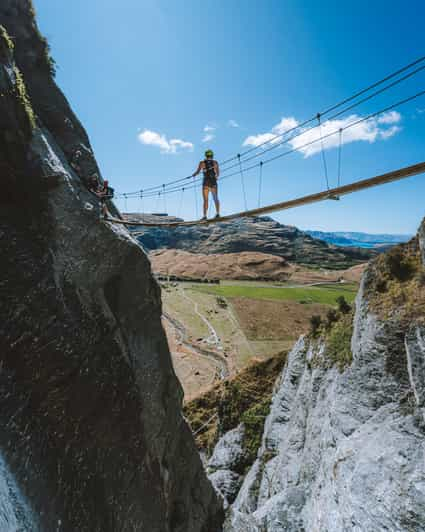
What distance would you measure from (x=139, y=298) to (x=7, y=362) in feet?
23.1

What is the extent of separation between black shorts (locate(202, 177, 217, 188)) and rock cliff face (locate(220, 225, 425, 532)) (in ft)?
28.4

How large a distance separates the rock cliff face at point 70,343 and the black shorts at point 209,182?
449 cm

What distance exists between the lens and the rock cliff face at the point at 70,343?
22.0 ft

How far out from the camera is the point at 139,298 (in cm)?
1343

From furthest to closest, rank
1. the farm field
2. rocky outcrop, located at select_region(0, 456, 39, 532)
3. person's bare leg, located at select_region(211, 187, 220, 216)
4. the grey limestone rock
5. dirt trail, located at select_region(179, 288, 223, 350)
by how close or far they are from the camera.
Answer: dirt trail, located at select_region(179, 288, 223, 350)
the farm field
person's bare leg, located at select_region(211, 187, 220, 216)
the grey limestone rock
rocky outcrop, located at select_region(0, 456, 39, 532)

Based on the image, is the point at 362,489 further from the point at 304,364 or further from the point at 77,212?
the point at 77,212

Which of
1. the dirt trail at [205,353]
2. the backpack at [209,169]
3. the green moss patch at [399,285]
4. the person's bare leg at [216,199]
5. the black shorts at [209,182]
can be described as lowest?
the dirt trail at [205,353]

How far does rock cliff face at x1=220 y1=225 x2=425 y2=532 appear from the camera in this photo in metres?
7.70

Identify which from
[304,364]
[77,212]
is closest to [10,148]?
[77,212]

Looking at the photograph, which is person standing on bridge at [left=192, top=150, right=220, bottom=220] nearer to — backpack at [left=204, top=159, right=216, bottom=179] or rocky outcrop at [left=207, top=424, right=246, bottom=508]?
backpack at [left=204, top=159, right=216, bottom=179]

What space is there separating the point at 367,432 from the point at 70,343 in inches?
421

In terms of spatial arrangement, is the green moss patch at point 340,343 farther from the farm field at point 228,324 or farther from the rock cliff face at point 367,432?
the farm field at point 228,324

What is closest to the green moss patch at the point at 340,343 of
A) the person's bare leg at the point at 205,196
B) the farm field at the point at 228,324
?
the person's bare leg at the point at 205,196

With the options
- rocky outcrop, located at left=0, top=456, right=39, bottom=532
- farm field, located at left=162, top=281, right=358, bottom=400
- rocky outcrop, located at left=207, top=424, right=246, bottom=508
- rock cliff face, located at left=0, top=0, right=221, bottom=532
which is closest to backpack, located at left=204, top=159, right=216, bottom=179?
→ rock cliff face, located at left=0, top=0, right=221, bottom=532
